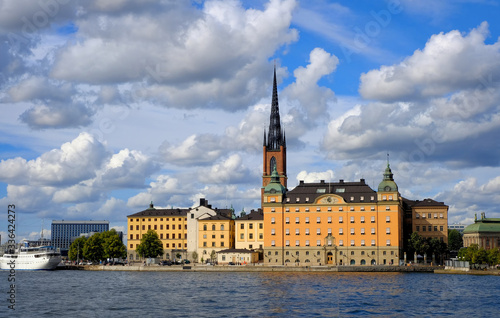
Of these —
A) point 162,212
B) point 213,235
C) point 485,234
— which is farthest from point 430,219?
point 162,212

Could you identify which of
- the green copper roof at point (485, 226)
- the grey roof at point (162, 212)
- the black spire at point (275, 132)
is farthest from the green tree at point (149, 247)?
the green copper roof at point (485, 226)

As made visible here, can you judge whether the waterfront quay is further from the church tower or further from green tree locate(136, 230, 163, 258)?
the church tower

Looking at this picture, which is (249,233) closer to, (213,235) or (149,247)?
(213,235)

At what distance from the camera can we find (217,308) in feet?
199

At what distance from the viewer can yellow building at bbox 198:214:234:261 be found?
153 metres

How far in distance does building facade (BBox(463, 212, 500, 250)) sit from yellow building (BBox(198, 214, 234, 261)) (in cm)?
7139

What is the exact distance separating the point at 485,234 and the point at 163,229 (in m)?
86.3

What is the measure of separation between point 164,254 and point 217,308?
103m

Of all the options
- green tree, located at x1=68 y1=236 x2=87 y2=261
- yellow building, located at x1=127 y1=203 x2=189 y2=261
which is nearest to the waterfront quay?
green tree, located at x1=68 y1=236 x2=87 y2=261

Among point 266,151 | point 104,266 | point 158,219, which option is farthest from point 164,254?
point 266,151

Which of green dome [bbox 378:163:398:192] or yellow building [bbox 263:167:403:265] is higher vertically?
→ green dome [bbox 378:163:398:192]

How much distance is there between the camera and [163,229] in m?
164

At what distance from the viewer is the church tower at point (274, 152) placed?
576 feet

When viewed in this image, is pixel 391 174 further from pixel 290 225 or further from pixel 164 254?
pixel 164 254
